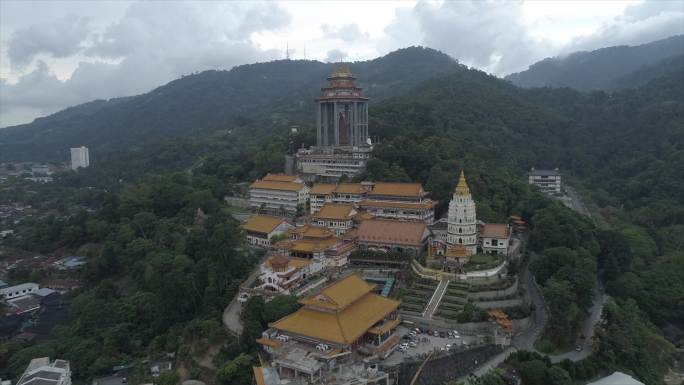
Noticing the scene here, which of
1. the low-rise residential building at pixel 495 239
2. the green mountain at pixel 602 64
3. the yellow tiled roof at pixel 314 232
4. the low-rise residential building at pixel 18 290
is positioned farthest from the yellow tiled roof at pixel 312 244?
the green mountain at pixel 602 64

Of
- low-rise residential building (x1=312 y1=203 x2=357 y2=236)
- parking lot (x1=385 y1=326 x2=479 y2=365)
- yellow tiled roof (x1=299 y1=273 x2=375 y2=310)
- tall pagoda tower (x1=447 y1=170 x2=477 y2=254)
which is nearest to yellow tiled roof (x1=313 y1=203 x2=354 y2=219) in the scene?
low-rise residential building (x1=312 y1=203 x2=357 y2=236)

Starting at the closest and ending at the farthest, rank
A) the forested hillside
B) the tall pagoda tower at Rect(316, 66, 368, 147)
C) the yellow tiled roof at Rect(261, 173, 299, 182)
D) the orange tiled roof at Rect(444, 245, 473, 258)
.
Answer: the forested hillside → the orange tiled roof at Rect(444, 245, 473, 258) → the yellow tiled roof at Rect(261, 173, 299, 182) → the tall pagoda tower at Rect(316, 66, 368, 147)

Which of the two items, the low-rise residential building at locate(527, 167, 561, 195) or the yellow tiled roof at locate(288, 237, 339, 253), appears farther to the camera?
the low-rise residential building at locate(527, 167, 561, 195)

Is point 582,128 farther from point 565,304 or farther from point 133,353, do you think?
point 133,353

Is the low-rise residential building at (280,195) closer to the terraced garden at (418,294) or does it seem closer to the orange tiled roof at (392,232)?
the orange tiled roof at (392,232)

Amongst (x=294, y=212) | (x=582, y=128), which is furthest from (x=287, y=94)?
(x=294, y=212)

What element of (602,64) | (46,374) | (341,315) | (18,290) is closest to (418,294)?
(341,315)

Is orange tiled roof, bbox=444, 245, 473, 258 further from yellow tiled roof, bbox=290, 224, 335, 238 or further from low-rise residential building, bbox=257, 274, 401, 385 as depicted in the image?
yellow tiled roof, bbox=290, 224, 335, 238

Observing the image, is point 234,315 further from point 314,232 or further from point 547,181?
point 547,181
